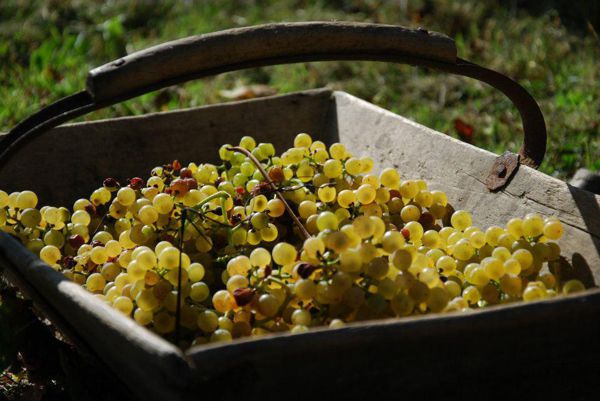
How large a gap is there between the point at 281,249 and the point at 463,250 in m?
0.38

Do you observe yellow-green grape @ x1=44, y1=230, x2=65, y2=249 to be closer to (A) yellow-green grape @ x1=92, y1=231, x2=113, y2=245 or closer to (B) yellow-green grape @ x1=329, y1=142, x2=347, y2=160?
(A) yellow-green grape @ x1=92, y1=231, x2=113, y2=245

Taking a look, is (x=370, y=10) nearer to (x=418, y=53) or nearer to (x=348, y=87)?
(x=348, y=87)

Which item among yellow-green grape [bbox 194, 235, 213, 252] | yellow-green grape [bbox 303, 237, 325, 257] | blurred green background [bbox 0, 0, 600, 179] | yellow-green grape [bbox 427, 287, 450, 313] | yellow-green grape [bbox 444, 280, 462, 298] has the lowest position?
blurred green background [bbox 0, 0, 600, 179]

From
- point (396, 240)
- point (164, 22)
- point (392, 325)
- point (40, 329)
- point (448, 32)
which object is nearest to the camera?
point (392, 325)

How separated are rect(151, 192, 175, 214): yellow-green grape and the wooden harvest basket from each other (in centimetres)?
23

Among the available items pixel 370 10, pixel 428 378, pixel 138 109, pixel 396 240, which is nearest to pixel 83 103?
pixel 396 240

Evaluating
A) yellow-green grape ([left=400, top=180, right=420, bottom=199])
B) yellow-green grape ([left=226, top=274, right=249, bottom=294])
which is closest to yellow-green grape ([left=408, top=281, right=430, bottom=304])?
yellow-green grape ([left=226, top=274, right=249, bottom=294])

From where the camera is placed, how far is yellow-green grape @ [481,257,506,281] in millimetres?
1223

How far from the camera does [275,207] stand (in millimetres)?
1464

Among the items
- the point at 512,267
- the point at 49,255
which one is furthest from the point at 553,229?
the point at 49,255

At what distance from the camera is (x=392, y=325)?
94 cm

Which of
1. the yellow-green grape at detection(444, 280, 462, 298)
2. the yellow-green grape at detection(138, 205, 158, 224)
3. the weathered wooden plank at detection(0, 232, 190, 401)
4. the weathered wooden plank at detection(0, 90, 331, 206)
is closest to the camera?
the weathered wooden plank at detection(0, 232, 190, 401)

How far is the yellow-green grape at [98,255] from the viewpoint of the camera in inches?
54.7

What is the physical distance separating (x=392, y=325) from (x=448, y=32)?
3.13 m
